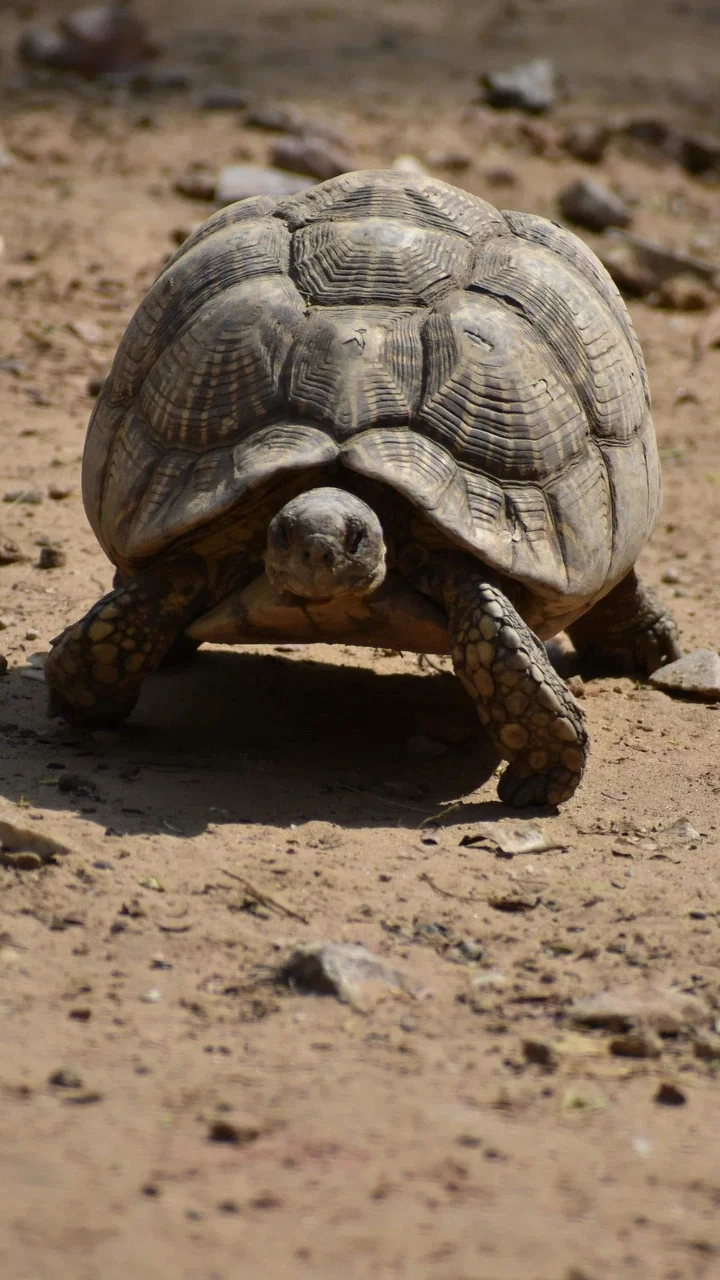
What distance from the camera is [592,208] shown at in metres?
10.4

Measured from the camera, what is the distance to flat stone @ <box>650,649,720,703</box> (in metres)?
5.02

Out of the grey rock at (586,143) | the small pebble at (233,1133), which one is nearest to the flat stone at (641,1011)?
the small pebble at (233,1133)

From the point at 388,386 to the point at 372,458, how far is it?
253mm

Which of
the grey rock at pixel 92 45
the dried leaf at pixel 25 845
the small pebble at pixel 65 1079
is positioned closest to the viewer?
the small pebble at pixel 65 1079

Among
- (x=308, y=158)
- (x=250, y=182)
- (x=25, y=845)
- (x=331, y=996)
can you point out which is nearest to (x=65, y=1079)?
(x=331, y=996)

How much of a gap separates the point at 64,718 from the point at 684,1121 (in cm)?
243

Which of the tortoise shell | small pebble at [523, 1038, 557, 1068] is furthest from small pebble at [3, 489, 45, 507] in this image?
small pebble at [523, 1038, 557, 1068]

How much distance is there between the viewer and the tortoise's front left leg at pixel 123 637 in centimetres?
407

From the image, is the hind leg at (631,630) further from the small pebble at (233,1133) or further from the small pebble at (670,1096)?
the small pebble at (233,1133)

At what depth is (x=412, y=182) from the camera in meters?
4.45

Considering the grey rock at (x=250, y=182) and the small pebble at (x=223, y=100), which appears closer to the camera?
the grey rock at (x=250, y=182)

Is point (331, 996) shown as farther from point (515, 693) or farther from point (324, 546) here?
point (515, 693)

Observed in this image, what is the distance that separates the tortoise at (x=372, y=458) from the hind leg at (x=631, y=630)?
746 mm

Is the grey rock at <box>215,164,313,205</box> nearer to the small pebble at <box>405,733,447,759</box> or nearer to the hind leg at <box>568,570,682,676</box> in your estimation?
the hind leg at <box>568,570,682,676</box>
